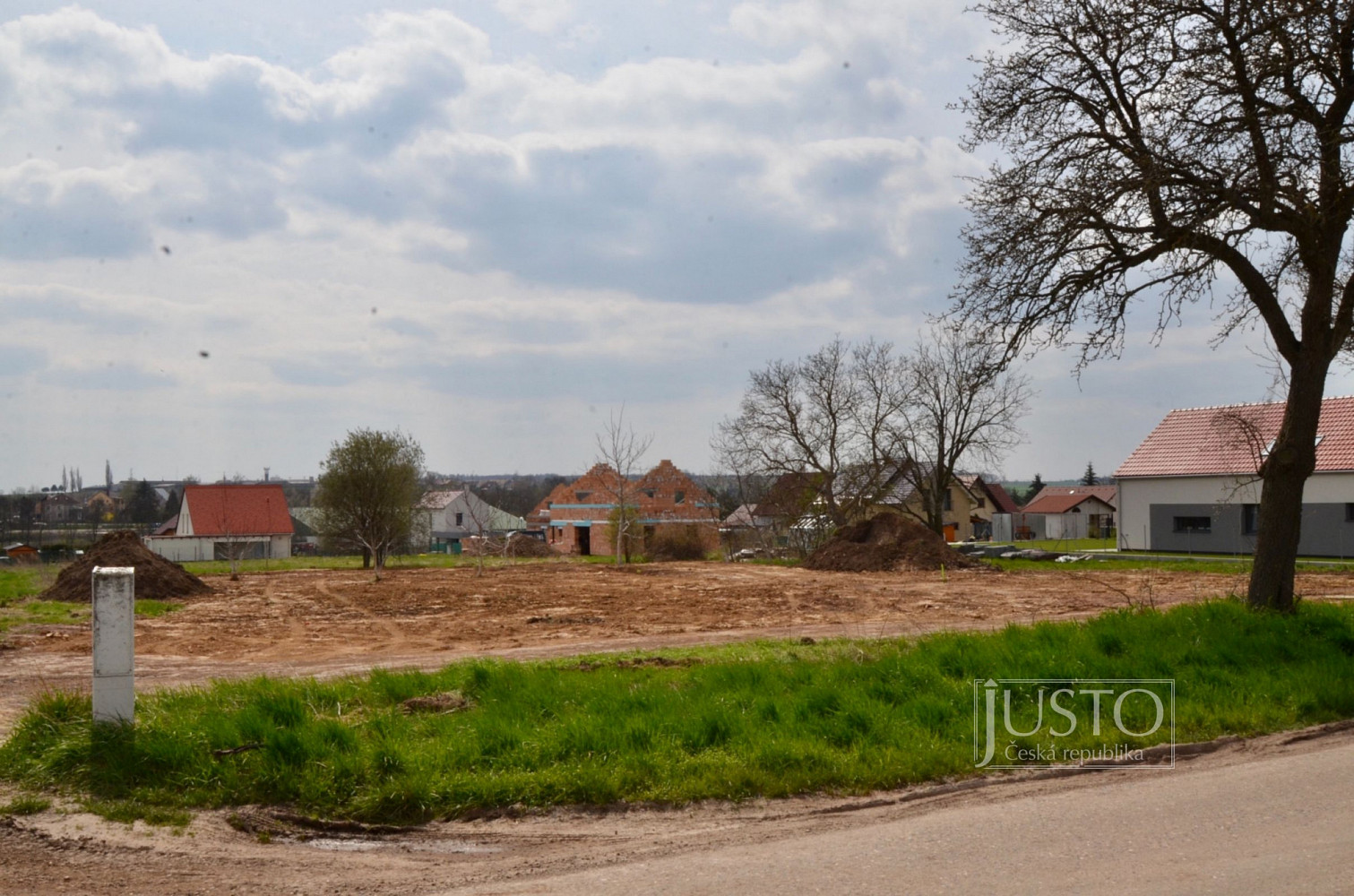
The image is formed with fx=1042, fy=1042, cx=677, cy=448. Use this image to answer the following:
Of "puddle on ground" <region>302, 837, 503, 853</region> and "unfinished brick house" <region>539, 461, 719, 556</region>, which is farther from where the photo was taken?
"unfinished brick house" <region>539, 461, 719, 556</region>

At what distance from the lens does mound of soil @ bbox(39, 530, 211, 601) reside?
2981 cm

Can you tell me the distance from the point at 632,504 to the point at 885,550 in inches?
784

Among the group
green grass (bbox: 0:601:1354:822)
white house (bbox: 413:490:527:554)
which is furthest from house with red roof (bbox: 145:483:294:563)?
green grass (bbox: 0:601:1354:822)

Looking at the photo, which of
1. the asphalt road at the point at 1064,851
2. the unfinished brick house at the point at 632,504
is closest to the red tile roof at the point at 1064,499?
the unfinished brick house at the point at 632,504

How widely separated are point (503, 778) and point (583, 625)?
14.6 m

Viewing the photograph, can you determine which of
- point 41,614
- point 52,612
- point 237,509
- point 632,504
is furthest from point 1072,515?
point 41,614

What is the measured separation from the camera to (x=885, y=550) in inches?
1618

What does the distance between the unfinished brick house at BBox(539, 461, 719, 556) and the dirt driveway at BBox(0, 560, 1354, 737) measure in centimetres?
1682

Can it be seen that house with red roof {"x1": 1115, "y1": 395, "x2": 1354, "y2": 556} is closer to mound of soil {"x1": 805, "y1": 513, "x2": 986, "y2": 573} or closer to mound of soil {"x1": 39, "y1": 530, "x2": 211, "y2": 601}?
mound of soil {"x1": 805, "y1": 513, "x2": 986, "y2": 573}

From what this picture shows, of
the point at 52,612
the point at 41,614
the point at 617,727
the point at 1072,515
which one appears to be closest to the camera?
the point at 617,727

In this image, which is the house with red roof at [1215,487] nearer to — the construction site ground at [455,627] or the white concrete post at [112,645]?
the construction site ground at [455,627]

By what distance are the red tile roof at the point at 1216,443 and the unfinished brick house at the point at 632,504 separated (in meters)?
22.2

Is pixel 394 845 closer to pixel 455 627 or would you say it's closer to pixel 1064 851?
pixel 1064 851

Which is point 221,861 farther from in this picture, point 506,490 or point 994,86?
point 506,490
